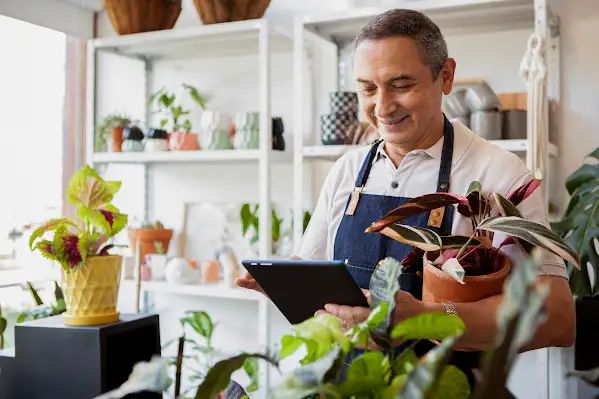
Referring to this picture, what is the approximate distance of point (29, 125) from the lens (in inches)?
122

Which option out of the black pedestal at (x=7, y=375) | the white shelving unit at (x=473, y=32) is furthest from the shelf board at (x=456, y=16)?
the black pedestal at (x=7, y=375)

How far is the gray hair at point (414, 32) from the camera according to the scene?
1.43 metres

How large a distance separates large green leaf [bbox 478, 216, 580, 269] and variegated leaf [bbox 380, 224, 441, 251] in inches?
4.8

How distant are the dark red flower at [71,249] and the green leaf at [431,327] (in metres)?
1.13

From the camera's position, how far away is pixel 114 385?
5.07 feet

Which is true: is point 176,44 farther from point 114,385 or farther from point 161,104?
point 114,385

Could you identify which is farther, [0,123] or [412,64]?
[0,123]

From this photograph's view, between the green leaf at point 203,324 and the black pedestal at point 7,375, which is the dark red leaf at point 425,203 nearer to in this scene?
the black pedestal at point 7,375

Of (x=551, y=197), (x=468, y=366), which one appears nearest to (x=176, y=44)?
(x=551, y=197)

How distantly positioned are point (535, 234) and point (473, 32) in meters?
1.80

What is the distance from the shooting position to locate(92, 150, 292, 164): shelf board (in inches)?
105

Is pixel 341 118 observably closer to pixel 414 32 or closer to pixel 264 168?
pixel 264 168

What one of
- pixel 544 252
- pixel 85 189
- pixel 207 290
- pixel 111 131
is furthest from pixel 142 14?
pixel 544 252

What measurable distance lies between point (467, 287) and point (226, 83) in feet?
7.14
